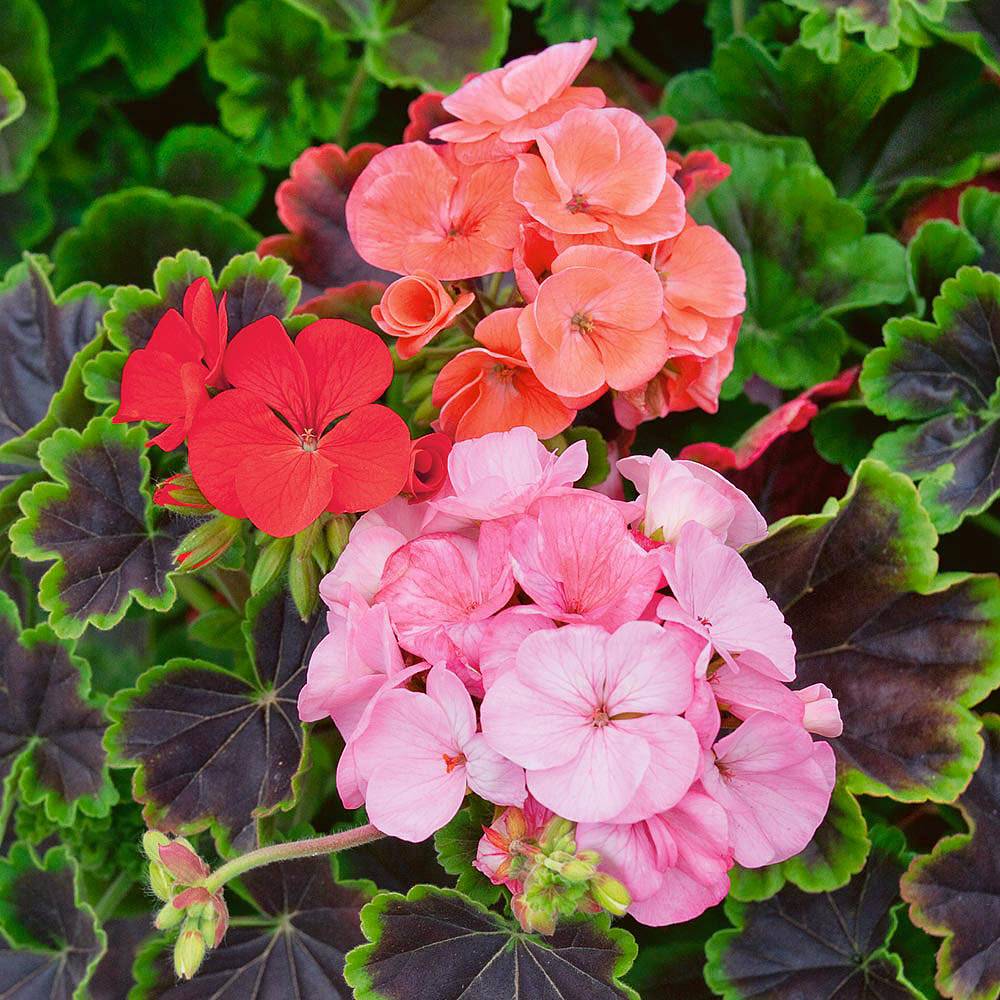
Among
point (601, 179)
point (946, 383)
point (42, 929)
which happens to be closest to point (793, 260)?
point (946, 383)

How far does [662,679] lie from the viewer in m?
0.62

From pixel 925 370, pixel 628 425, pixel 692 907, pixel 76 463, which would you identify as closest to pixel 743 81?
pixel 925 370

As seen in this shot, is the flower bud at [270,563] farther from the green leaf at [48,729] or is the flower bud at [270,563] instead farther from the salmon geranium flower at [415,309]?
the green leaf at [48,729]

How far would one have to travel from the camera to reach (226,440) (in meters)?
0.70

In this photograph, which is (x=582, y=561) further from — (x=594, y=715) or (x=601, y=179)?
(x=601, y=179)

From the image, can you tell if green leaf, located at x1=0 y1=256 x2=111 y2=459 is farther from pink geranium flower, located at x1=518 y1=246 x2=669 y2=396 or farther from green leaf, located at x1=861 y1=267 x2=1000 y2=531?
green leaf, located at x1=861 y1=267 x2=1000 y2=531

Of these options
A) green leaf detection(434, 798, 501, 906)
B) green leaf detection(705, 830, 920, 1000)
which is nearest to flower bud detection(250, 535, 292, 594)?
green leaf detection(434, 798, 501, 906)

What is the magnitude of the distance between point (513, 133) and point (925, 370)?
1.49 ft

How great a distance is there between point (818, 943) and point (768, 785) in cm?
34

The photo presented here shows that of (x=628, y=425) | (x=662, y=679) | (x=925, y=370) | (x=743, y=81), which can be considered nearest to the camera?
(x=662, y=679)

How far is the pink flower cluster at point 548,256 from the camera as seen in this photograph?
788 millimetres

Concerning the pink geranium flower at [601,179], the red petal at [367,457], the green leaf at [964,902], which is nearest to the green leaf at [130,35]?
the pink geranium flower at [601,179]

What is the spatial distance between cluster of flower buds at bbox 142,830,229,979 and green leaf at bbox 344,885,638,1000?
137 millimetres

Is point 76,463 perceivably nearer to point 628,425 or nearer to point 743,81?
point 628,425
